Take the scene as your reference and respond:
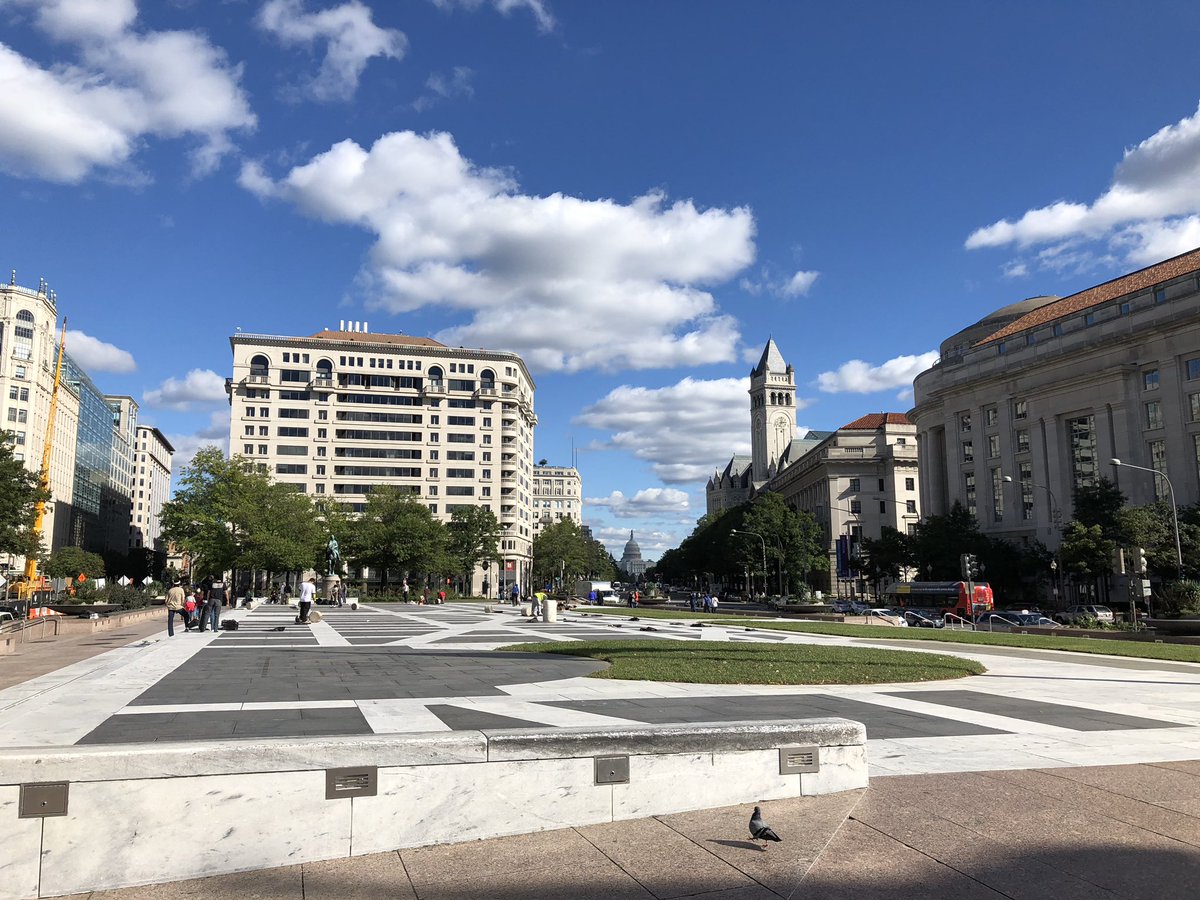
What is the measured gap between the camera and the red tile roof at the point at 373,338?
12750 centimetres

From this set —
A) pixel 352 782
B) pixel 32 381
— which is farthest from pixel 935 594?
pixel 32 381

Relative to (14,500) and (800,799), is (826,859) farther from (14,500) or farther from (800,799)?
(14,500)

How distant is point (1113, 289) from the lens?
266 feet

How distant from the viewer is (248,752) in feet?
16.3

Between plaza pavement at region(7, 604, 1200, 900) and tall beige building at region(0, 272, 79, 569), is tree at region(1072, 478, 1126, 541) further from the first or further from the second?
tall beige building at region(0, 272, 79, 569)

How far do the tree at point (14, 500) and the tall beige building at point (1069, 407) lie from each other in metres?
59.9

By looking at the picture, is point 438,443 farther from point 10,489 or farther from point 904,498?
point 10,489

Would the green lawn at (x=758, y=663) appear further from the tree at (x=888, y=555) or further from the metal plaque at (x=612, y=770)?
the tree at (x=888, y=555)

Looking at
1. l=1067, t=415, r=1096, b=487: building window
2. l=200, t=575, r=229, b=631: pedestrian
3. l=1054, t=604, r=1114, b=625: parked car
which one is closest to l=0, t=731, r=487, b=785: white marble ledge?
l=200, t=575, r=229, b=631: pedestrian

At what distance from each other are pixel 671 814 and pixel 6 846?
12.8 feet

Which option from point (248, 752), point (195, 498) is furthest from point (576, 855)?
point (195, 498)

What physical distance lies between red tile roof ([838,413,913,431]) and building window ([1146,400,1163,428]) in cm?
5759

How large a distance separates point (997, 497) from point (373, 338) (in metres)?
90.0

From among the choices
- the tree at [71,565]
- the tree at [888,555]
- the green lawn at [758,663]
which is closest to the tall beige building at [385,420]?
the tree at [71,565]
